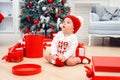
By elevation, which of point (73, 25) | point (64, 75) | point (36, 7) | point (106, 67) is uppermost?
point (36, 7)

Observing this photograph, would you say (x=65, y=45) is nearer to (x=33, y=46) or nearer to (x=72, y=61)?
(x=72, y=61)

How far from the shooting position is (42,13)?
12.3 feet

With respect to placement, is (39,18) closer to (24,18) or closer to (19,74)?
(24,18)

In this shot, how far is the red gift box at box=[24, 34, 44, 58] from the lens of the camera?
2.59m

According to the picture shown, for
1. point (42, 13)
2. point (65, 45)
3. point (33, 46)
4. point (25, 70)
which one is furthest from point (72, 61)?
point (42, 13)

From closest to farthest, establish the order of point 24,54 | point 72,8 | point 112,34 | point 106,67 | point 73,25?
point 106,67
point 73,25
point 24,54
point 112,34
point 72,8

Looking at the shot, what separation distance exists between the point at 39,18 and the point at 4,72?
1886mm

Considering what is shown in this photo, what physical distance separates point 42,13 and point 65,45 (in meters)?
1.61

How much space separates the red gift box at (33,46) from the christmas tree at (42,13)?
108 cm

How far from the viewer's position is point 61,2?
3814 mm

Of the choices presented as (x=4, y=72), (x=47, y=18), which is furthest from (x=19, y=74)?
(x=47, y=18)

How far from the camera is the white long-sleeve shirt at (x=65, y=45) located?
2.23m

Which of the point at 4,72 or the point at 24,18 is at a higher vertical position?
the point at 24,18

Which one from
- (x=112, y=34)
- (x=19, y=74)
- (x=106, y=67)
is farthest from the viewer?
(x=112, y=34)
